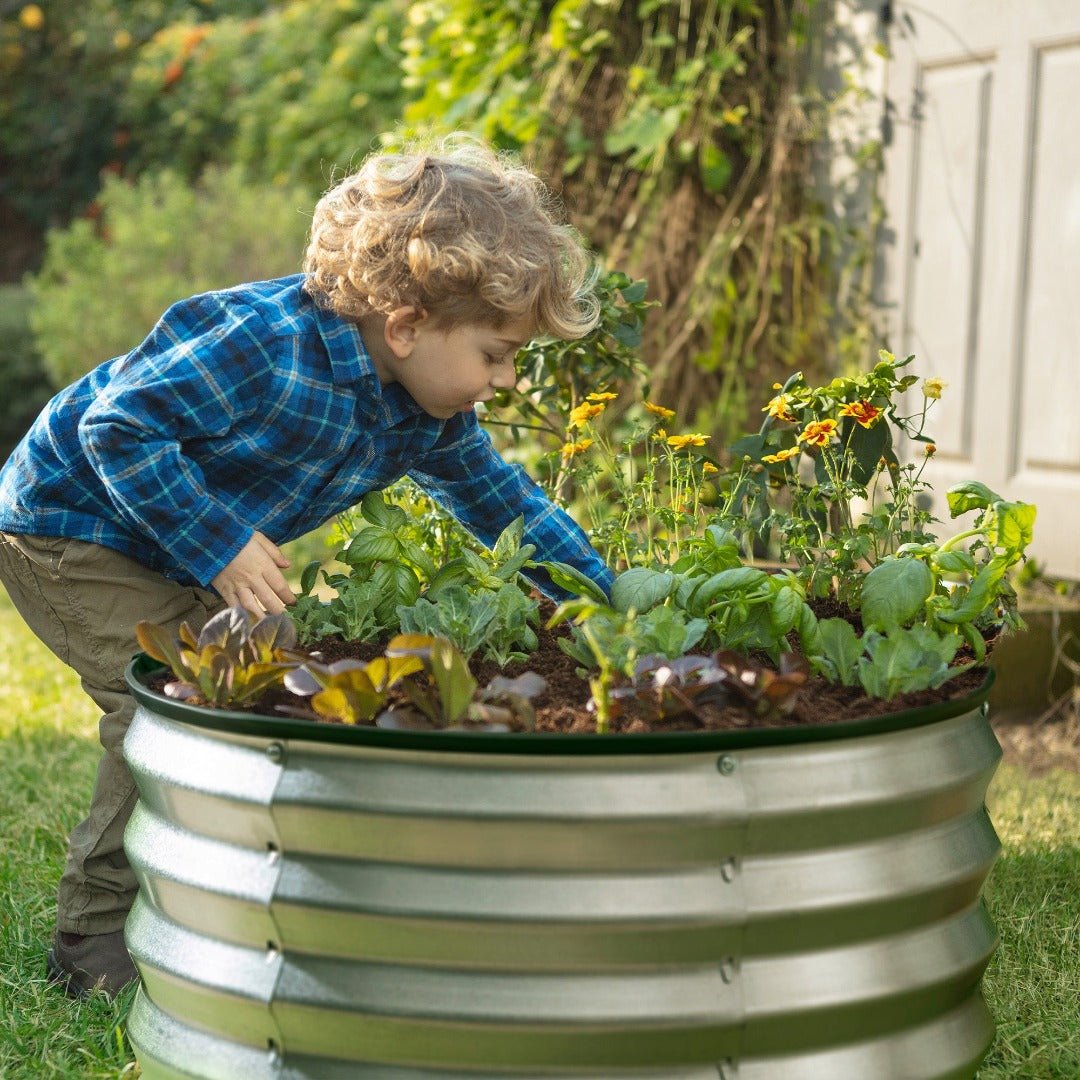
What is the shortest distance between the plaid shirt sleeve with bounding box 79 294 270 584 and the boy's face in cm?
20

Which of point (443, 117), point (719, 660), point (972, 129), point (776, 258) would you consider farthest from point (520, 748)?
point (443, 117)

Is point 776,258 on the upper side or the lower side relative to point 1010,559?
lower

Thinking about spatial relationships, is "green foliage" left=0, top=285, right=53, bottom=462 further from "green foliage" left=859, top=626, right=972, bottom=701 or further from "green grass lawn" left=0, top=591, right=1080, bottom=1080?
"green foliage" left=859, top=626, right=972, bottom=701

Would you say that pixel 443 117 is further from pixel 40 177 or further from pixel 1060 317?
pixel 40 177

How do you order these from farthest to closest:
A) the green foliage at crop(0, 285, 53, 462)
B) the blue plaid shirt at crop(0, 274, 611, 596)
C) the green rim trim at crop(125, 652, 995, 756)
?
1. the green foliage at crop(0, 285, 53, 462)
2. the blue plaid shirt at crop(0, 274, 611, 596)
3. the green rim trim at crop(125, 652, 995, 756)

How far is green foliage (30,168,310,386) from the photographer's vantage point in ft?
21.9

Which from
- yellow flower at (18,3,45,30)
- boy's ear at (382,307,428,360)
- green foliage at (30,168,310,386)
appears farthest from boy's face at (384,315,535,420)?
yellow flower at (18,3,45,30)

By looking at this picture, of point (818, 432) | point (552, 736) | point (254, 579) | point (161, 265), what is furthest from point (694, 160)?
point (552, 736)

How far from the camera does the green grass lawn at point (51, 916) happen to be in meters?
1.88

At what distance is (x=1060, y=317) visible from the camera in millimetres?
3643

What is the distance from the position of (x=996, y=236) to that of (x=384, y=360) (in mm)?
2320

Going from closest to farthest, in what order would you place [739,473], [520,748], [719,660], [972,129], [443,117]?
[520,748]
[719,660]
[739,473]
[972,129]
[443,117]

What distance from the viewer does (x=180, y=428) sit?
195 cm

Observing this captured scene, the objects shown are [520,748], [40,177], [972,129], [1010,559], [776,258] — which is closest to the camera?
[520,748]
